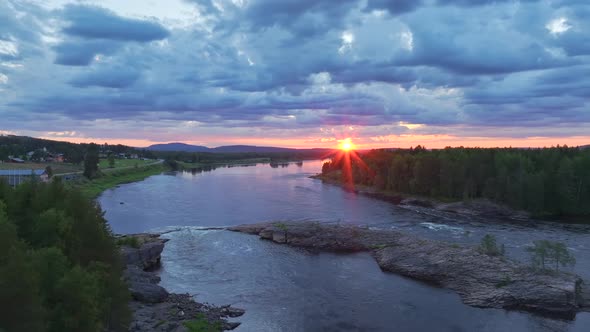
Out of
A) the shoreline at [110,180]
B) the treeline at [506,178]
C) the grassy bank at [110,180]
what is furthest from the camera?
the grassy bank at [110,180]

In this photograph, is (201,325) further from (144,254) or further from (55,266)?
(144,254)

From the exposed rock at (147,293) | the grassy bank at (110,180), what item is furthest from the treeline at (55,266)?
the grassy bank at (110,180)

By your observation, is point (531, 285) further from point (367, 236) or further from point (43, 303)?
point (43, 303)

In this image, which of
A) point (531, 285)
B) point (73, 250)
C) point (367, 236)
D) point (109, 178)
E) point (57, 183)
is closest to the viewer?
point (73, 250)

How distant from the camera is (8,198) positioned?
28.6 metres

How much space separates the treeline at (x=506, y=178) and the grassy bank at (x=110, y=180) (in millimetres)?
72850

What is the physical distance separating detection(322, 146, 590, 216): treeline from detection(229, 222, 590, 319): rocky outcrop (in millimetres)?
37190

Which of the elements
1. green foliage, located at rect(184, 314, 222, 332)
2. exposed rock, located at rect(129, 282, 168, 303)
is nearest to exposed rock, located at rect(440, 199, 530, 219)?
exposed rock, located at rect(129, 282, 168, 303)

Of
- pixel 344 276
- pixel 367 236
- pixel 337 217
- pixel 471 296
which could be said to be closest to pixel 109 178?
pixel 337 217

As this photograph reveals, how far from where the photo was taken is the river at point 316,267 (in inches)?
1361

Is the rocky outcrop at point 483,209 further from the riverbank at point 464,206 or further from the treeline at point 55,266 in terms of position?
the treeline at point 55,266

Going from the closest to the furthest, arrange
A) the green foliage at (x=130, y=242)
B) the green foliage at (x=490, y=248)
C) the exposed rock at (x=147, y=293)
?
the exposed rock at (x=147, y=293), the green foliage at (x=490, y=248), the green foliage at (x=130, y=242)

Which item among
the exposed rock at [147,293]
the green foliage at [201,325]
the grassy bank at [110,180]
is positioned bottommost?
the green foliage at [201,325]

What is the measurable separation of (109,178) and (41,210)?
119 m
